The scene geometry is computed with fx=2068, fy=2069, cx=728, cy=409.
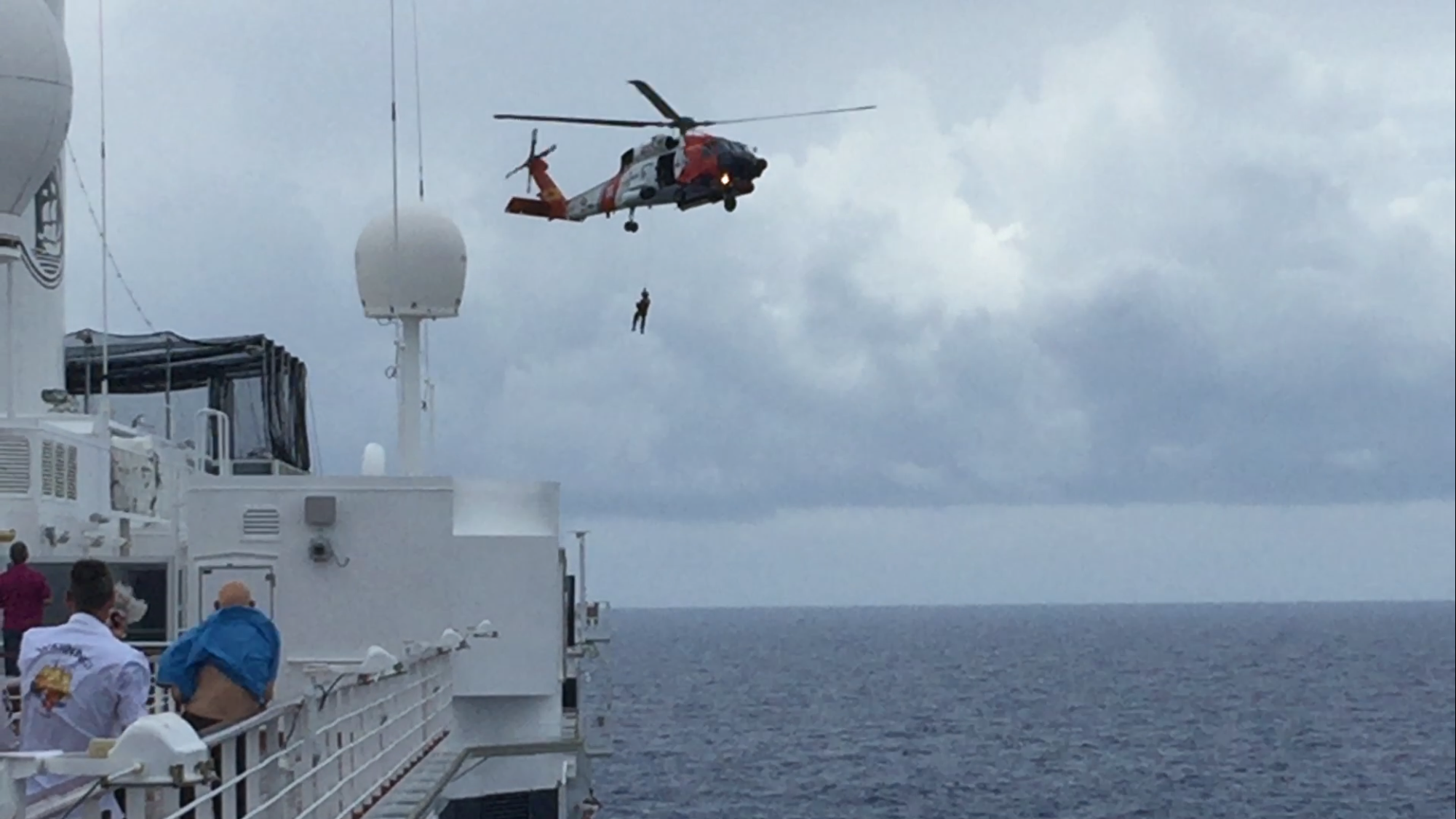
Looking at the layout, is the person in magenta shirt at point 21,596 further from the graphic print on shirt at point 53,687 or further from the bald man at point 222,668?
the graphic print on shirt at point 53,687

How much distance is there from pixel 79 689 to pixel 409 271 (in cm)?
1721

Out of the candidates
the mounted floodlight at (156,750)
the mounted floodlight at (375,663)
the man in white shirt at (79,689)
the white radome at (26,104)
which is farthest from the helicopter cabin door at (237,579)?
the mounted floodlight at (156,750)

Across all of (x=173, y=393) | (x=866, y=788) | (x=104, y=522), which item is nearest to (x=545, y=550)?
(x=104, y=522)

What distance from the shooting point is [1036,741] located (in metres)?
64.8

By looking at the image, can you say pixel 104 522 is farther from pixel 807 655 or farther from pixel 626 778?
pixel 807 655

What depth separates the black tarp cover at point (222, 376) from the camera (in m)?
30.5

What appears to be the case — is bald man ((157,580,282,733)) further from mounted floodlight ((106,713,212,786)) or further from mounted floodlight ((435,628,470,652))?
mounted floodlight ((435,628,470,652))

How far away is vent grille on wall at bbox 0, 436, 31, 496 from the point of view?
2019 cm

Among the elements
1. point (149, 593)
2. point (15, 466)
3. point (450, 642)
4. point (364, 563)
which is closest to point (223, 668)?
point (450, 642)

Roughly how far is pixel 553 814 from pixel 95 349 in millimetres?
13849

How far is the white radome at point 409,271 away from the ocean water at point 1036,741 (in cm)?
2096

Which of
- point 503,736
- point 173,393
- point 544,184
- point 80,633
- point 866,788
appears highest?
point 544,184

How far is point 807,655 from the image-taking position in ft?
489

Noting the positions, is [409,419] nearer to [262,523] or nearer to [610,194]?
[262,523]
